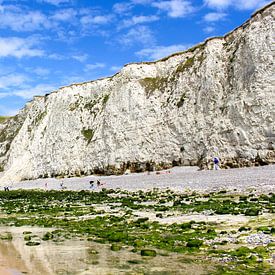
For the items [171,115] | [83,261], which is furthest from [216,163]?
[83,261]

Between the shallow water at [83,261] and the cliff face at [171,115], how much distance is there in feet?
103

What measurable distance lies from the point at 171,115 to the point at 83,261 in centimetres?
4492

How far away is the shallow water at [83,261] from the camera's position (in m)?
11.0

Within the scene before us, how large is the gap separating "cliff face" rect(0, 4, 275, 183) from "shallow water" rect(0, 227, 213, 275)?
31445 mm

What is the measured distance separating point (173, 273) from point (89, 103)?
65953mm

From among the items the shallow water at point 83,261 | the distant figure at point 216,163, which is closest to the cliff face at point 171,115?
the distant figure at point 216,163

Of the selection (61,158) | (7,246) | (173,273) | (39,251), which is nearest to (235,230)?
(173,273)

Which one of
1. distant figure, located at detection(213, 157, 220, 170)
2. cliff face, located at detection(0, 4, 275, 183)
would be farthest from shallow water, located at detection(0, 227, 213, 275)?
Result: cliff face, located at detection(0, 4, 275, 183)

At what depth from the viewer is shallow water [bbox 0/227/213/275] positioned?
10992mm

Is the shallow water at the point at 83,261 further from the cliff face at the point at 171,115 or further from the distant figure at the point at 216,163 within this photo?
the cliff face at the point at 171,115

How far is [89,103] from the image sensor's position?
75.0m

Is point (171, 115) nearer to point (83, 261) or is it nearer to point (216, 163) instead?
point (216, 163)

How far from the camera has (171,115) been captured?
185ft

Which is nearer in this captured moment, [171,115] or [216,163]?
[216,163]
